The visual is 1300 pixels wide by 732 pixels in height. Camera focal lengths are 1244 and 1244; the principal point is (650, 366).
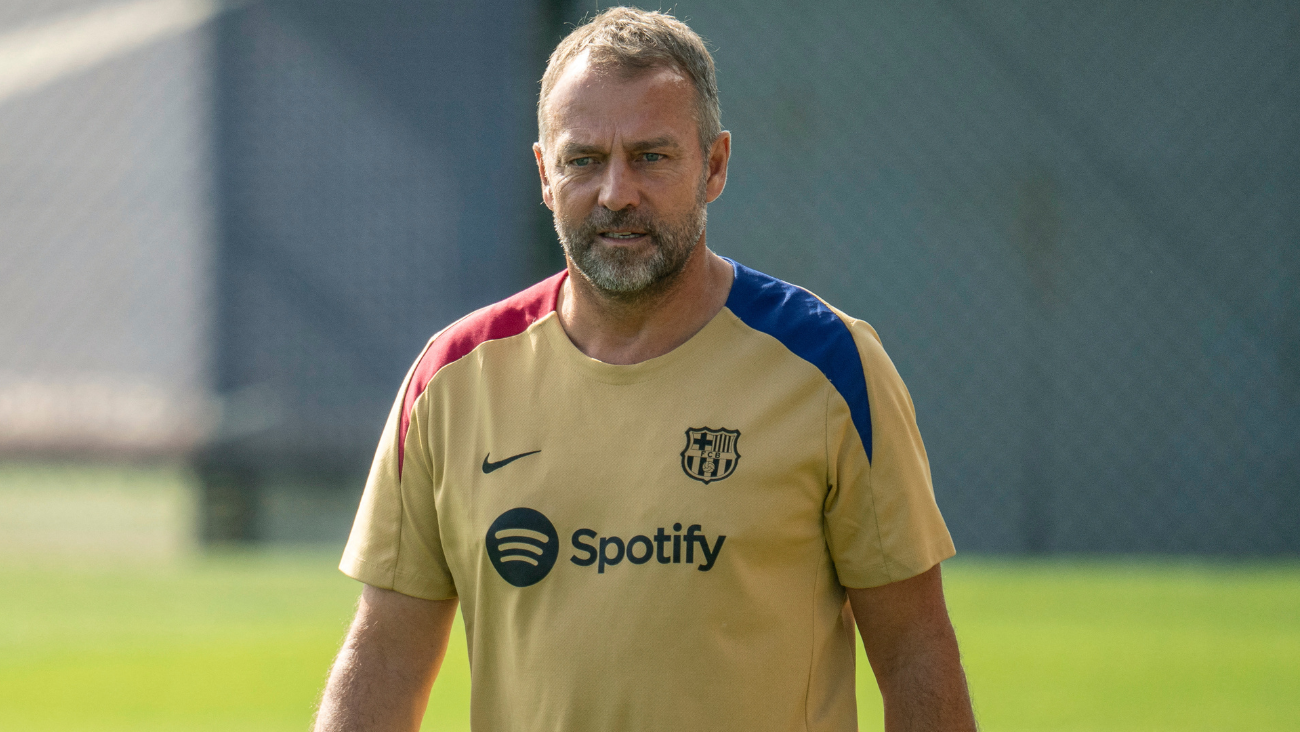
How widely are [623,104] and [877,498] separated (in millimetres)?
601

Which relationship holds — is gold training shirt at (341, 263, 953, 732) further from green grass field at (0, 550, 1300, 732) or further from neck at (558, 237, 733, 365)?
green grass field at (0, 550, 1300, 732)

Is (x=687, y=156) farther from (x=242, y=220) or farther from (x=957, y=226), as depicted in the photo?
(x=242, y=220)

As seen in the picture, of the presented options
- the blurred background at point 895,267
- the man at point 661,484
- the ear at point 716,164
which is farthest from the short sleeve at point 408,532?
the blurred background at point 895,267

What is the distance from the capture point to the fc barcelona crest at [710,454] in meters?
1.59

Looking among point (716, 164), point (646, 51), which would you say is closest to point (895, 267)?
point (716, 164)

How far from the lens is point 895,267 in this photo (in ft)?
19.7

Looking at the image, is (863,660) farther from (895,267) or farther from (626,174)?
(626,174)

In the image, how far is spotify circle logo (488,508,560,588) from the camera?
162 cm

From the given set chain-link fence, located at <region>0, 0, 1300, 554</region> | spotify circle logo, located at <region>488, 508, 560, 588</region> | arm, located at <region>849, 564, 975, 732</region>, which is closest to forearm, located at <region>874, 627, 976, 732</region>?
arm, located at <region>849, 564, 975, 732</region>

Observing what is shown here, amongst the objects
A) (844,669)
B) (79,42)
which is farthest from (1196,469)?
(79,42)

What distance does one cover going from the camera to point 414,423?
1.74 meters

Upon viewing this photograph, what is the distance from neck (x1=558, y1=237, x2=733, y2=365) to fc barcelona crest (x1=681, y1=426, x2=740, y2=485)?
0.14m

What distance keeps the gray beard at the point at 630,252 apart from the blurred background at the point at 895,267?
9.26 feet

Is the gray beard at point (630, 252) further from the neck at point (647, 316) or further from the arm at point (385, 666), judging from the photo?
the arm at point (385, 666)
